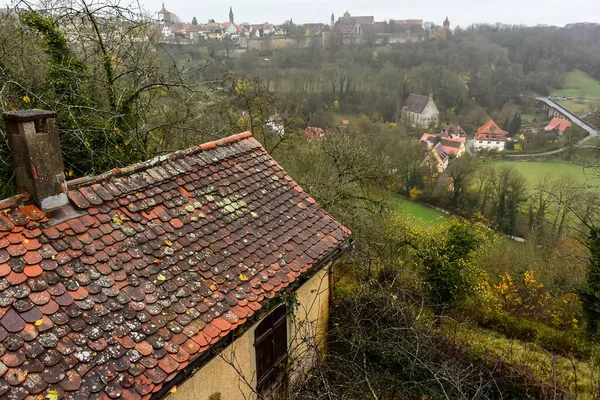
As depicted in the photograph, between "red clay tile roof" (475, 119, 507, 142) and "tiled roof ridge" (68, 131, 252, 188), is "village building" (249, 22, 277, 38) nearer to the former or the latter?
"red clay tile roof" (475, 119, 507, 142)

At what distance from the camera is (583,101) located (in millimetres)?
61969

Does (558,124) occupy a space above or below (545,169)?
above

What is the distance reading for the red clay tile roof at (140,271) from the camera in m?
3.92

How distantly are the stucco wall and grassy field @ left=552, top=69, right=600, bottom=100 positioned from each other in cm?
7383

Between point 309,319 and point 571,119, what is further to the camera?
point 571,119

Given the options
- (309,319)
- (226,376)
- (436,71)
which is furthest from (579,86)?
(226,376)

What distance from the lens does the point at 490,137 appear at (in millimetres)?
54281

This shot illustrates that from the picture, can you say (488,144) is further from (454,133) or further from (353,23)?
(353,23)

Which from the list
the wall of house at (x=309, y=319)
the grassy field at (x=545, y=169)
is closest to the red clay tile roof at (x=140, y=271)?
the wall of house at (x=309, y=319)

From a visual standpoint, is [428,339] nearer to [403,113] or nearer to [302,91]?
[302,91]

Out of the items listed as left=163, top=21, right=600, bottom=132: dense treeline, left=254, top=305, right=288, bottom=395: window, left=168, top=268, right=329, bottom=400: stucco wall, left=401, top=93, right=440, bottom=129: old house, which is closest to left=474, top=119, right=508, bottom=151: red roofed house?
left=163, top=21, right=600, bottom=132: dense treeline

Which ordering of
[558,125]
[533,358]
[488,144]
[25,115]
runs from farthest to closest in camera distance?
[488,144], [558,125], [533,358], [25,115]

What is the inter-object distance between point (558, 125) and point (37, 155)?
61.0m

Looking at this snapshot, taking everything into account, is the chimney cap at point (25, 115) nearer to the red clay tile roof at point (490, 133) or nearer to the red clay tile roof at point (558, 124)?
the red clay tile roof at point (490, 133)
